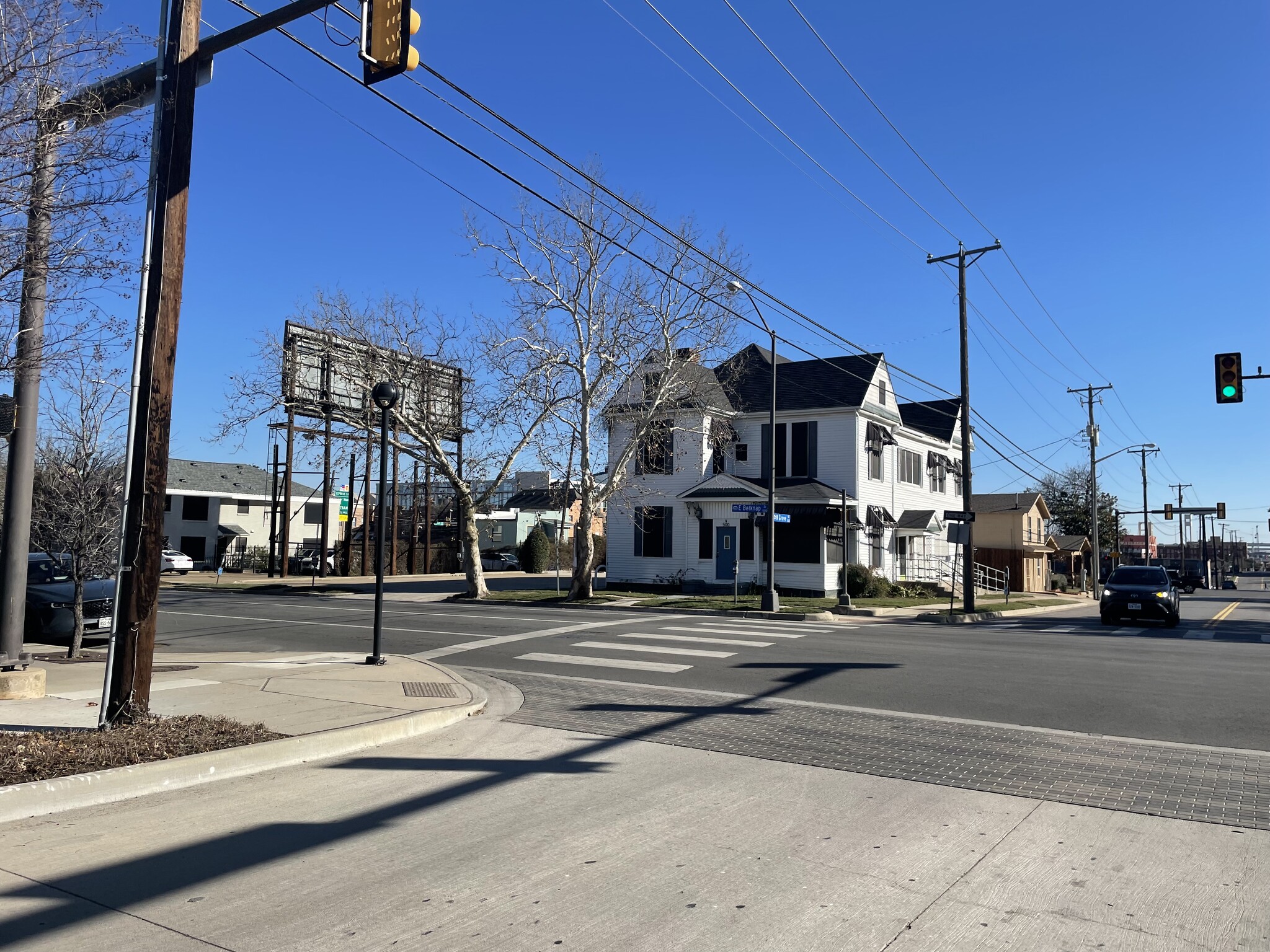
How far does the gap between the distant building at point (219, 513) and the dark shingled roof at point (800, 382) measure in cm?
2836

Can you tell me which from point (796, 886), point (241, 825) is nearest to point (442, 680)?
point (241, 825)

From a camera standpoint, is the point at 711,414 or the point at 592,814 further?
the point at 711,414

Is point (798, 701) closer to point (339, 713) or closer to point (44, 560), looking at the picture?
point (339, 713)

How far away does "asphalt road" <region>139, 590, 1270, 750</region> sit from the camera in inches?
408

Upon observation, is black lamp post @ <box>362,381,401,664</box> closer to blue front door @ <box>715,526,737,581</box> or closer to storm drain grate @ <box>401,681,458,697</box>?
storm drain grate @ <box>401,681,458,697</box>

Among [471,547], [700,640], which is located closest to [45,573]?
[700,640]

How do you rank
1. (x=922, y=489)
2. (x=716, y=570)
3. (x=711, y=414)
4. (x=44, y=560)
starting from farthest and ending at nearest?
1. (x=922, y=489)
2. (x=716, y=570)
3. (x=711, y=414)
4. (x=44, y=560)

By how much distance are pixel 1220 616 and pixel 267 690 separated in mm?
31890

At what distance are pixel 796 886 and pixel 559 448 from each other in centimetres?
2409

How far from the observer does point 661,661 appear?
13867mm

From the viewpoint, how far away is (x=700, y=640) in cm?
1664

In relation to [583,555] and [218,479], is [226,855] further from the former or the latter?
[218,479]

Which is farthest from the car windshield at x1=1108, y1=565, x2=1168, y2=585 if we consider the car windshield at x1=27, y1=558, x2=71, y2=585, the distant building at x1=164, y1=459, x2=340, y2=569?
the distant building at x1=164, y1=459, x2=340, y2=569

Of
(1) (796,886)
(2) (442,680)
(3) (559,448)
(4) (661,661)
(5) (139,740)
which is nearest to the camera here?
(1) (796,886)
